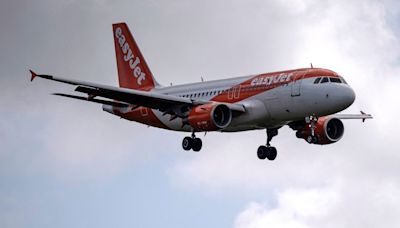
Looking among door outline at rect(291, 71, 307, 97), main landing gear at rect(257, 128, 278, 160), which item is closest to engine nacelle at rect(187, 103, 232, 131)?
door outline at rect(291, 71, 307, 97)

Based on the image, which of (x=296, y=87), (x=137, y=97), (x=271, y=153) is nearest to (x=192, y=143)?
(x=137, y=97)

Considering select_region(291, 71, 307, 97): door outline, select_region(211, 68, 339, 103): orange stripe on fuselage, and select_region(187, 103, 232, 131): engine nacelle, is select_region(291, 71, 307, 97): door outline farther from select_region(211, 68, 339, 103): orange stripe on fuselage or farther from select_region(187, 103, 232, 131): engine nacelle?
select_region(187, 103, 232, 131): engine nacelle

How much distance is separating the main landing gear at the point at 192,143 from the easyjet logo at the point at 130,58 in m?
12.6

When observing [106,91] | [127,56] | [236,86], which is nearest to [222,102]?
[236,86]

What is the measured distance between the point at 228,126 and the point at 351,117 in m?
12.4

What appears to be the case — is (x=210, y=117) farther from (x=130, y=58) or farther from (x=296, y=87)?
(x=130, y=58)

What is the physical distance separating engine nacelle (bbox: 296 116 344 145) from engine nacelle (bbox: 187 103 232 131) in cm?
661

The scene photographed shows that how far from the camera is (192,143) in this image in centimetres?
9275

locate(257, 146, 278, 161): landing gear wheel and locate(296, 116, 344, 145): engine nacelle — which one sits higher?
locate(296, 116, 344, 145): engine nacelle

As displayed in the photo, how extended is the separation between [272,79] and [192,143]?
7938 millimetres

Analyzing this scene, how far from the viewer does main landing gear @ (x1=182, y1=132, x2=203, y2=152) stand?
3649 inches

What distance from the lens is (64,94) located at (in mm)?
91812

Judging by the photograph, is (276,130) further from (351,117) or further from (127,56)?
(127,56)

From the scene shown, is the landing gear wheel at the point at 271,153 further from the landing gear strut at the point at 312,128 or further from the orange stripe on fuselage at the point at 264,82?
the orange stripe on fuselage at the point at 264,82
